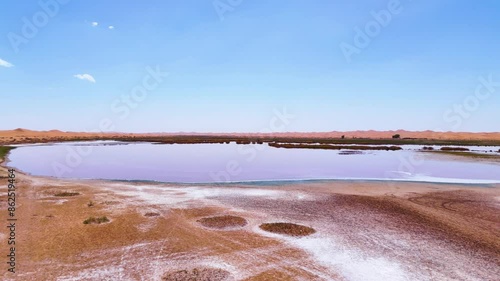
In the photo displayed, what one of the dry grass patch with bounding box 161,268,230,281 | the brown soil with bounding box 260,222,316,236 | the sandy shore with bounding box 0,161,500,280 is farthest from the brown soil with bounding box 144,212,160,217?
the dry grass patch with bounding box 161,268,230,281

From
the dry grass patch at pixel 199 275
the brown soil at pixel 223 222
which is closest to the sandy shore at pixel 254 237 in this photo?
the dry grass patch at pixel 199 275

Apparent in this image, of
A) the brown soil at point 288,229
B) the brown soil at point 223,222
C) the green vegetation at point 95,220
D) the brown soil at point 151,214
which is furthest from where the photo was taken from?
the brown soil at point 151,214

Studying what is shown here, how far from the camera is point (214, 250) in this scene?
1142 cm

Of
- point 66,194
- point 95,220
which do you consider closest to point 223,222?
point 95,220

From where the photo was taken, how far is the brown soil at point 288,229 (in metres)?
13.6

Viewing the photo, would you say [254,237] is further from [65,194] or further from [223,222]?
[65,194]

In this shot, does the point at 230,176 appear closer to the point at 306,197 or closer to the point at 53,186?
the point at 306,197

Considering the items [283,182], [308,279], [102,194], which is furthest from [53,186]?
[308,279]

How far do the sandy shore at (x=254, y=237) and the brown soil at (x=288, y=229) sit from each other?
368 mm

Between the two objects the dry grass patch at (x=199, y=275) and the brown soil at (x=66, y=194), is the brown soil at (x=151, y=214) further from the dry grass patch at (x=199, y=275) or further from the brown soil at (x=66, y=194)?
the brown soil at (x=66, y=194)

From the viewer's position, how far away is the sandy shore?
981 cm

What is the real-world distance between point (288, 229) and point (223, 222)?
3081 millimetres

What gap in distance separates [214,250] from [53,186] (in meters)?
18.7

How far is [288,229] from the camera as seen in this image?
14.1m
